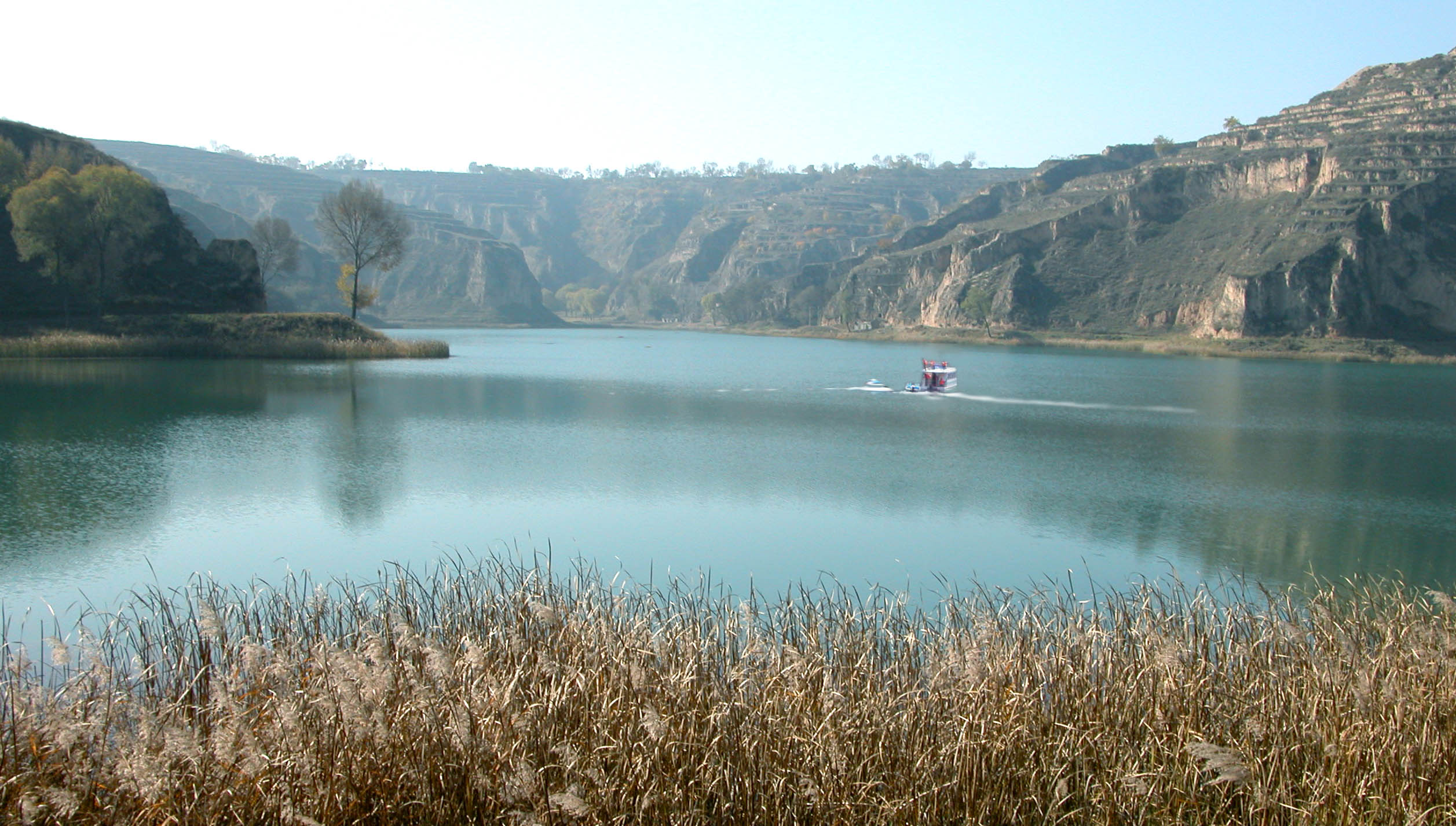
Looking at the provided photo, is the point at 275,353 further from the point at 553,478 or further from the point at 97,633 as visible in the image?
the point at 97,633

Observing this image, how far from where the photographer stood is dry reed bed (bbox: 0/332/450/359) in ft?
138

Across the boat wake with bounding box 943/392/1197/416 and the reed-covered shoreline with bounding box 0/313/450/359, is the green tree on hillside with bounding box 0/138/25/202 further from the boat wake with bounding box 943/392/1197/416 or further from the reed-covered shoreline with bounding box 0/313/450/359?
the boat wake with bounding box 943/392/1197/416

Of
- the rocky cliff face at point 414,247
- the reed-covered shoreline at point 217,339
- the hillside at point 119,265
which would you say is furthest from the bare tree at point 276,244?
the rocky cliff face at point 414,247

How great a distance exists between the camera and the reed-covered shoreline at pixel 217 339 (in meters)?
42.9

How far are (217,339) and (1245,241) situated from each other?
93.0 meters

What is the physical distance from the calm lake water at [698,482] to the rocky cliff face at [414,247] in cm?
12486

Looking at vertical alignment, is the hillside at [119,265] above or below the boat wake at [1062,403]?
above

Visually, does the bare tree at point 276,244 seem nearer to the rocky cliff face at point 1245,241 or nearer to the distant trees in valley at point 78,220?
the distant trees in valley at point 78,220

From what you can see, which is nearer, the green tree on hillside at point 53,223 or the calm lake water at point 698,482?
the calm lake water at point 698,482

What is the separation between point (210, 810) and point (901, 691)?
4.15 meters

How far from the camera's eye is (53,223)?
45.2 m

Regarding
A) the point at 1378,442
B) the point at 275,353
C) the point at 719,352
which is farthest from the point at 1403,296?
the point at 275,353

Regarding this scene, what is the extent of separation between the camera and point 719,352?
7975 cm

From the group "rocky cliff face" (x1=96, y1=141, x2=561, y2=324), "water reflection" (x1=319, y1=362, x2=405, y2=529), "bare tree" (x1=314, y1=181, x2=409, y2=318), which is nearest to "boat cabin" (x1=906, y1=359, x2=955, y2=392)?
"water reflection" (x1=319, y1=362, x2=405, y2=529)
